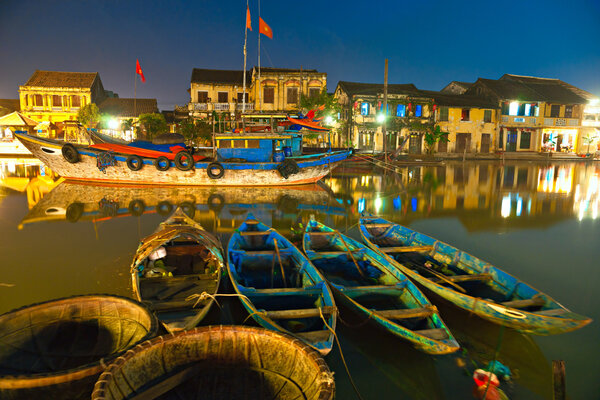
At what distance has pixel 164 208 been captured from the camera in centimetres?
1239

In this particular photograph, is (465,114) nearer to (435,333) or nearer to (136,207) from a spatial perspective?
(136,207)

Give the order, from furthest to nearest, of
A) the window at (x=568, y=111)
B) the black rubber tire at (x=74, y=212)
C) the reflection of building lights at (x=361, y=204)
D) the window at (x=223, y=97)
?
1. the window at (x=568, y=111)
2. the window at (x=223, y=97)
3. the reflection of building lights at (x=361, y=204)
4. the black rubber tire at (x=74, y=212)

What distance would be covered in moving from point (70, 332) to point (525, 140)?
45.3 meters

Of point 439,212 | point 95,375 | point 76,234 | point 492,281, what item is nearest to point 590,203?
point 439,212

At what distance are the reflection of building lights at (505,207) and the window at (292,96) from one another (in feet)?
76.4

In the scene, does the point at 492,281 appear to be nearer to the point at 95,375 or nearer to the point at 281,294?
the point at 281,294

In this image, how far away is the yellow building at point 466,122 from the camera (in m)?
35.1

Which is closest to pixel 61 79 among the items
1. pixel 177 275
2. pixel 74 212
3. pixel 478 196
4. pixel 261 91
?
pixel 261 91

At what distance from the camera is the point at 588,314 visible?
212 inches

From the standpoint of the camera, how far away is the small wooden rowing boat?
4082 mm

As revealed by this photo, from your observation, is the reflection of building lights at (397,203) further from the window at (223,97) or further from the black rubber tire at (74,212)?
the window at (223,97)

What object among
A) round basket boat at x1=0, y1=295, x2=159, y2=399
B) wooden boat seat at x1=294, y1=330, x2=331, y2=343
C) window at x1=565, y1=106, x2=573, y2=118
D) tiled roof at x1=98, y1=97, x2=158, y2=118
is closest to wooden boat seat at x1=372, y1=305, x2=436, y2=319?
wooden boat seat at x1=294, y1=330, x2=331, y2=343

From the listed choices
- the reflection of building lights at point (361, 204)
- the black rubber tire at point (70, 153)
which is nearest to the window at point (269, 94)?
the black rubber tire at point (70, 153)

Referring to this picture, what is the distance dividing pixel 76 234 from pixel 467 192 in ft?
53.1
